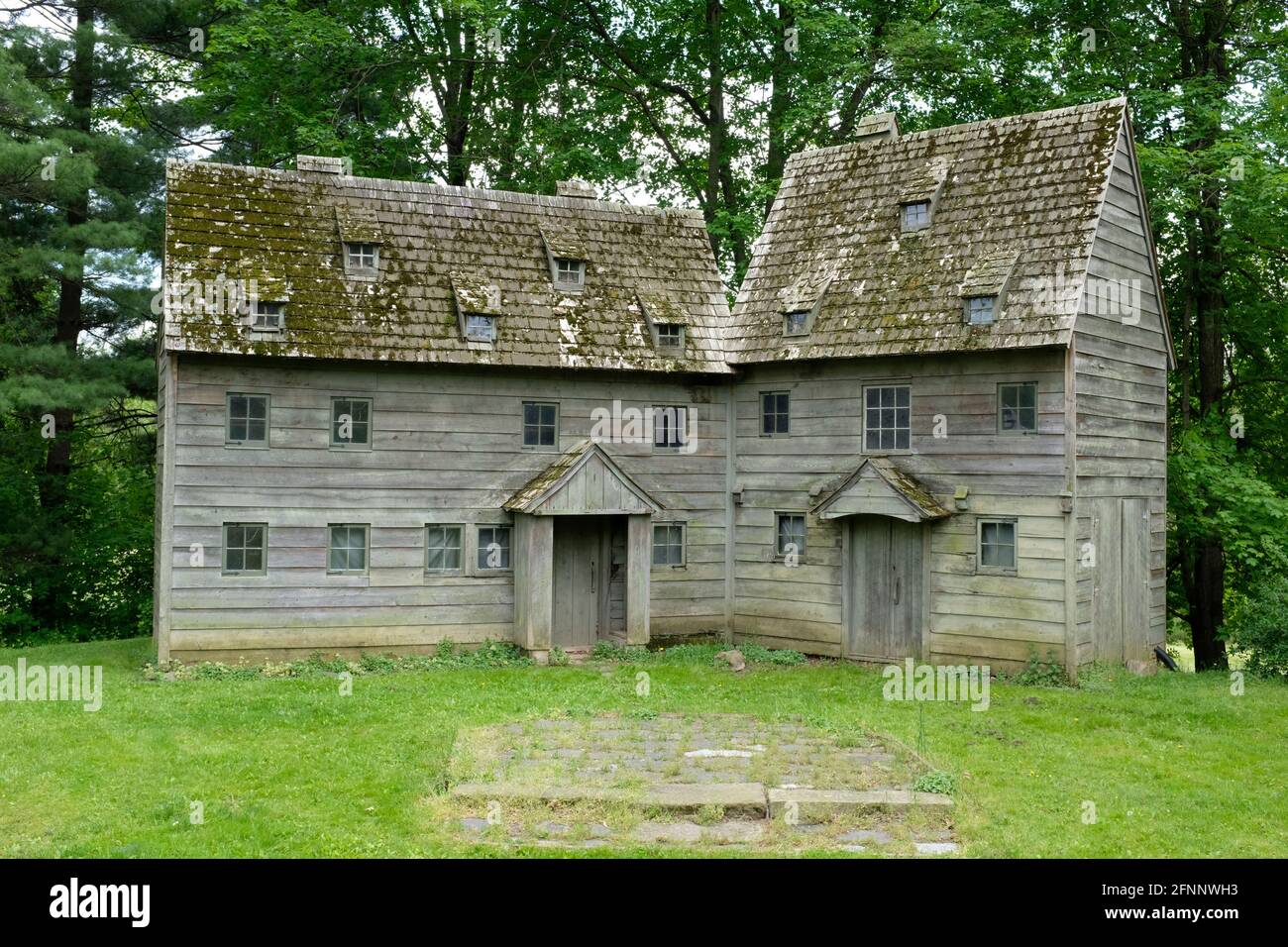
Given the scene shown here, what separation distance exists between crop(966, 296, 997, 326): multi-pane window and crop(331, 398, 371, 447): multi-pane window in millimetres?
9798

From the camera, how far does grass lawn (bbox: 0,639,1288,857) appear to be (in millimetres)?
9875

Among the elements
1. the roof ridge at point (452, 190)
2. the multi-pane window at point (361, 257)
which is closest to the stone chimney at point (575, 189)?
the roof ridge at point (452, 190)

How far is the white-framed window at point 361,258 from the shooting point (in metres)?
19.9

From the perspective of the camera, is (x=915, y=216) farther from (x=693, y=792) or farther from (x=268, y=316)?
(x=693, y=792)

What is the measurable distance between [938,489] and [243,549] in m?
11.1

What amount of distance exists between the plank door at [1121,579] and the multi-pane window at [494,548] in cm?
949

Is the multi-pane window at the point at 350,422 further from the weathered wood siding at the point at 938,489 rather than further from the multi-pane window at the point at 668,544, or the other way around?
the weathered wood siding at the point at 938,489

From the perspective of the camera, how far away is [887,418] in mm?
19875

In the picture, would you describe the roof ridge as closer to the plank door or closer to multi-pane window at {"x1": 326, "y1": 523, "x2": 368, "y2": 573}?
multi-pane window at {"x1": 326, "y1": 523, "x2": 368, "y2": 573}

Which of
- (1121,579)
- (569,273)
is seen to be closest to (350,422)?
(569,273)

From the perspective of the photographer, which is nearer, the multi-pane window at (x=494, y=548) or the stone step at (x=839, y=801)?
the stone step at (x=839, y=801)

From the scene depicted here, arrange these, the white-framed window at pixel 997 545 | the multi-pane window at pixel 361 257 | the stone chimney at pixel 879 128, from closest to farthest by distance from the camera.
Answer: the white-framed window at pixel 997 545
the multi-pane window at pixel 361 257
the stone chimney at pixel 879 128

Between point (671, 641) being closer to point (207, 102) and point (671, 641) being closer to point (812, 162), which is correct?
point (812, 162)
